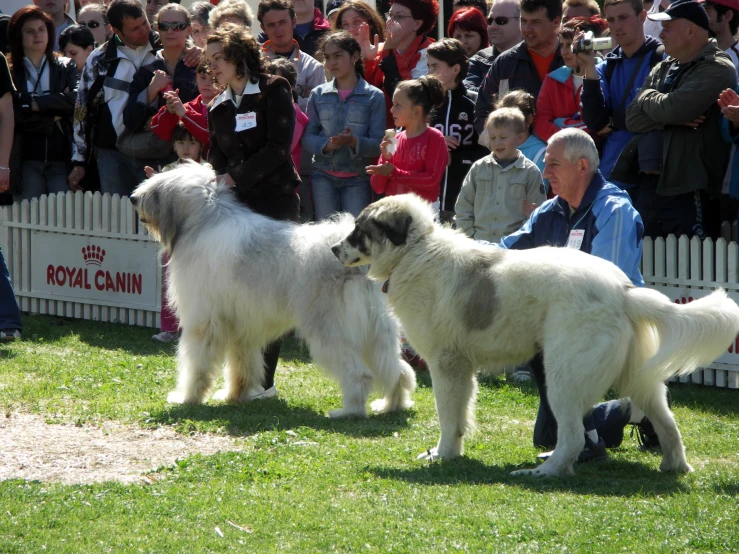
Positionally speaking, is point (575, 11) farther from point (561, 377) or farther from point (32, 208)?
point (32, 208)

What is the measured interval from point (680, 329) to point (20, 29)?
8.80 m

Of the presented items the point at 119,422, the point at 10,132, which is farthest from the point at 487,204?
the point at 10,132

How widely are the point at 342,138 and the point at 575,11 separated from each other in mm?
2897

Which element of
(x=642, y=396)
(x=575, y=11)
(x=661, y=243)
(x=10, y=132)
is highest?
(x=575, y=11)

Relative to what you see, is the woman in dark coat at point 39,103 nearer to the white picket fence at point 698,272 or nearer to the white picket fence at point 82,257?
the white picket fence at point 82,257

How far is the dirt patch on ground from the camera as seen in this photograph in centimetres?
557

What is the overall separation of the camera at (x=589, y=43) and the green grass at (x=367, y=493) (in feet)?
10.1

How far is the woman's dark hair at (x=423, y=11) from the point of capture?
9.95 m

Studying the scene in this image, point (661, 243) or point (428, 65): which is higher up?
point (428, 65)

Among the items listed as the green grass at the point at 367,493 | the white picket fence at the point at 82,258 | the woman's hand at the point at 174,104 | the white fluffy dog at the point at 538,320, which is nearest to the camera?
the green grass at the point at 367,493

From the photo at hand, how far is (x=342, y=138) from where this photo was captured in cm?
915

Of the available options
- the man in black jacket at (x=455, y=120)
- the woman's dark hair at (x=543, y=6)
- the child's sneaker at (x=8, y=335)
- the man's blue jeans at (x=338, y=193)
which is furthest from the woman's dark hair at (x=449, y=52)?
the child's sneaker at (x=8, y=335)

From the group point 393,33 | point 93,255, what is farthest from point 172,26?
point 93,255

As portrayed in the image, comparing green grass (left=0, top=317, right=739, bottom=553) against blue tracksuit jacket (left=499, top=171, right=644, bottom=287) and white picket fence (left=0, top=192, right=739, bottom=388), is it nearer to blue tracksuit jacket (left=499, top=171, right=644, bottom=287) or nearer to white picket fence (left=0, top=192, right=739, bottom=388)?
blue tracksuit jacket (left=499, top=171, right=644, bottom=287)
